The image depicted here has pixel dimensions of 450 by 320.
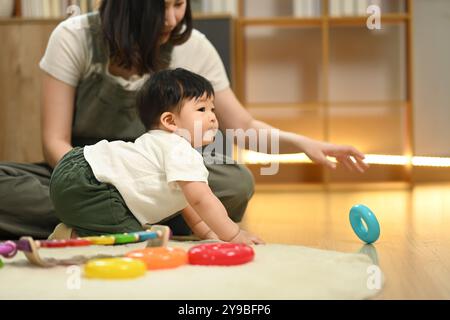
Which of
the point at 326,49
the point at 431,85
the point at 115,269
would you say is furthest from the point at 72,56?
the point at 431,85

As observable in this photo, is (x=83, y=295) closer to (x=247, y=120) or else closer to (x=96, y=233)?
(x=96, y=233)

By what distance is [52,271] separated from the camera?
108cm

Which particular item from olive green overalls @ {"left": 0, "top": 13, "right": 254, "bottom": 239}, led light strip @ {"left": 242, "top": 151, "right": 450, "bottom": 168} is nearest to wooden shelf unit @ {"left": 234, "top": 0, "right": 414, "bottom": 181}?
led light strip @ {"left": 242, "top": 151, "right": 450, "bottom": 168}

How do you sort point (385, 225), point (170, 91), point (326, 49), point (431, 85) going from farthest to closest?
1. point (431, 85)
2. point (326, 49)
3. point (385, 225)
4. point (170, 91)

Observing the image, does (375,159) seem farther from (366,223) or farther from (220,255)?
(220,255)

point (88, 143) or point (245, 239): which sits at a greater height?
point (88, 143)

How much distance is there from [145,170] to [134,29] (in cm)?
44

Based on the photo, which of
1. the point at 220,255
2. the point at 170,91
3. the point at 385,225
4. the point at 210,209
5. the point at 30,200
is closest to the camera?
the point at 220,255

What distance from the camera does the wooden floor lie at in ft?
3.58

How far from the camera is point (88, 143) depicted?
1.76 metres

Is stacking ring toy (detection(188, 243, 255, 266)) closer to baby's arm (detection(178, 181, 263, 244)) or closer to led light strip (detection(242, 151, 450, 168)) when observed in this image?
baby's arm (detection(178, 181, 263, 244))

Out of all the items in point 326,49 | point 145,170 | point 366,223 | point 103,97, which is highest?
point 326,49

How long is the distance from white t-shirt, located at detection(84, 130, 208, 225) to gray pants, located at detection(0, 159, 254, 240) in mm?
196

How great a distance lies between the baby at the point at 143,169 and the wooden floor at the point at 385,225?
0.27 metres
